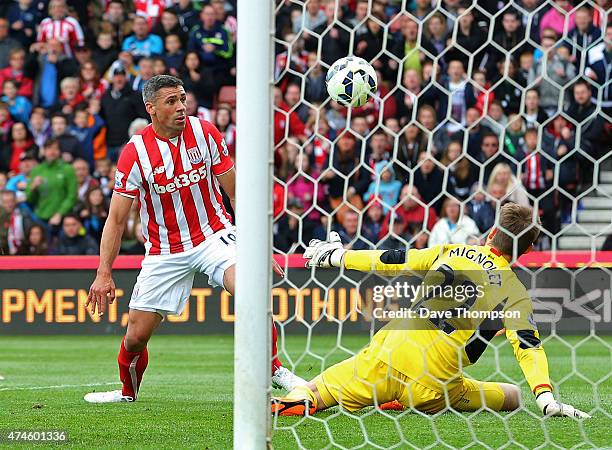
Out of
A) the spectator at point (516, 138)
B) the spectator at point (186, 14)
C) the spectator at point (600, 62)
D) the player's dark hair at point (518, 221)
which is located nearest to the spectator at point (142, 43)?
the spectator at point (186, 14)

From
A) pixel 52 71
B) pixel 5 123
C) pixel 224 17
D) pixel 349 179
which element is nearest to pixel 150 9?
pixel 224 17

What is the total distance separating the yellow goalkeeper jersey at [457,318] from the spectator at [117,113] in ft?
27.5

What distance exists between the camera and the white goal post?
398cm

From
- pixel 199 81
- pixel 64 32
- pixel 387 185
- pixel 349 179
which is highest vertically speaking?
pixel 64 32

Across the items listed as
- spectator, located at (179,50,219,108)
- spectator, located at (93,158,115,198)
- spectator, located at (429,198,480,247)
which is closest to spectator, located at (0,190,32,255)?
spectator, located at (93,158,115,198)

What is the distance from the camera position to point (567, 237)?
38.6ft

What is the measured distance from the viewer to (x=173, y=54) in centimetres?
1341

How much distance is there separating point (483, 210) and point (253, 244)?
19.0 ft

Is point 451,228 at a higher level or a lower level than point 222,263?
higher

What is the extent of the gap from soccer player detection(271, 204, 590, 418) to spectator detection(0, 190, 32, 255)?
7674 mm

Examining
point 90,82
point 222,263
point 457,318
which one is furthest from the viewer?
point 90,82

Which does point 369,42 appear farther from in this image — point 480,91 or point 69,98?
point 69,98

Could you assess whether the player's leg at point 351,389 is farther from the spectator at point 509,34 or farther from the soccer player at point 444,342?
the spectator at point 509,34

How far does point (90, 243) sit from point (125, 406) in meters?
6.50
